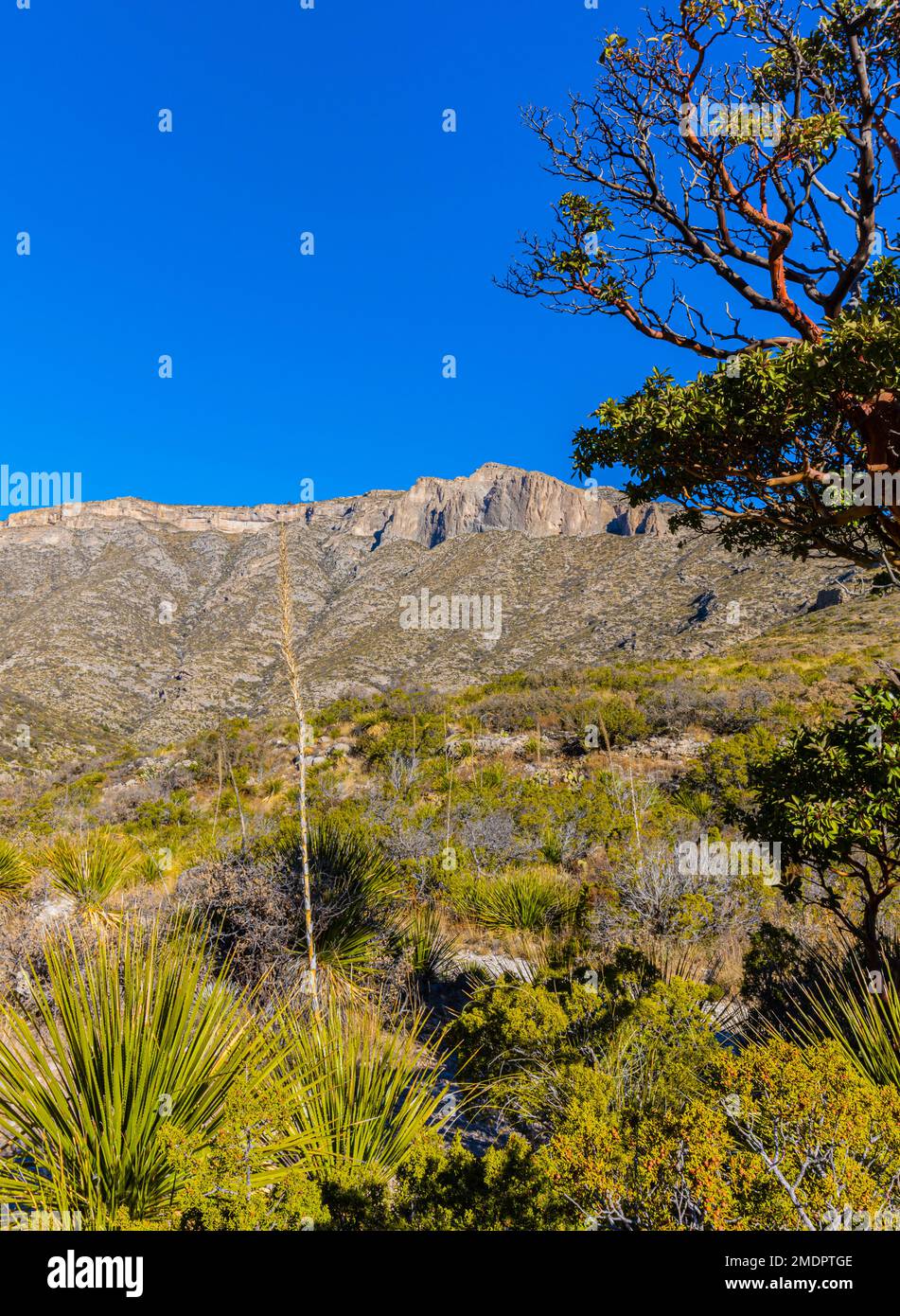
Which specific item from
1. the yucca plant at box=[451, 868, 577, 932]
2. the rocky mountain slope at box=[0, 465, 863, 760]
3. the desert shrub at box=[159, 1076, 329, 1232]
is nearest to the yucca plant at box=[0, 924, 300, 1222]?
the desert shrub at box=[159, 1076, 329, 1232]

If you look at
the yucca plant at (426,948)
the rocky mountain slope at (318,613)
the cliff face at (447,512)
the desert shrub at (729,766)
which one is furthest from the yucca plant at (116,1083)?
the cliff face at (447,512)

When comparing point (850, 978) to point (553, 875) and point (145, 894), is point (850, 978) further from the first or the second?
point (145, 894)

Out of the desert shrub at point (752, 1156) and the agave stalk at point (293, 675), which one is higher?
the agave stalk at point (293, 675)

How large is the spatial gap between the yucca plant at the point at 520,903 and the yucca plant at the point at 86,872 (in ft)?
11.8

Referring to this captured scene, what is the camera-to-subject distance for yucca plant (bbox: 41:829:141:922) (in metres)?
6.71

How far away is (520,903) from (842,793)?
3.75 metres

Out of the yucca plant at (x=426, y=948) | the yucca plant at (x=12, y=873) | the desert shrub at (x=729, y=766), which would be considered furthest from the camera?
the desert shrub at (x=729, y=766)

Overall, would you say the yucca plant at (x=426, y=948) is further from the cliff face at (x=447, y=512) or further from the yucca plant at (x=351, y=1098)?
the cliff face at (x=447, y=512)

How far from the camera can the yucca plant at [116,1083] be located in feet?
7.24

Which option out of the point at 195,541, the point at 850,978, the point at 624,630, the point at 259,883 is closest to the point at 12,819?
the point at 259,883

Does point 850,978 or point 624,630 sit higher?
point 624,630

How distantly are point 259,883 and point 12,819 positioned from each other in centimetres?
854

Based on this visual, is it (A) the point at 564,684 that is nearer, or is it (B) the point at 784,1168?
(B) the point at 784,1168
